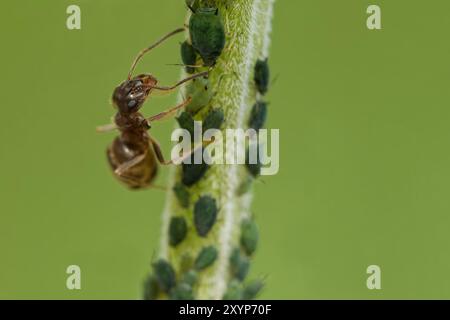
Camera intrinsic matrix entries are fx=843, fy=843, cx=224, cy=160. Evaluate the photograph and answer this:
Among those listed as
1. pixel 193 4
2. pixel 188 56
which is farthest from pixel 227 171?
pixel 193 4

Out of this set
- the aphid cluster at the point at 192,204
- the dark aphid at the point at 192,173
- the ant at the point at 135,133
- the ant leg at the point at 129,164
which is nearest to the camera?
the aphid cluster at the point at 192,204

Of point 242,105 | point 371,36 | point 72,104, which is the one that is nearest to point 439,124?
point 371,36

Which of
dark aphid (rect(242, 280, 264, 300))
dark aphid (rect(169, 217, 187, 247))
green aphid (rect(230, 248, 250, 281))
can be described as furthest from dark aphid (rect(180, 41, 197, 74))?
dark aphid (rect(242, 280, 264, 300))

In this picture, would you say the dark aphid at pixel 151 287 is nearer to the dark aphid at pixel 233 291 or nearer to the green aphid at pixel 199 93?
the dark aphid at pixel 233 291

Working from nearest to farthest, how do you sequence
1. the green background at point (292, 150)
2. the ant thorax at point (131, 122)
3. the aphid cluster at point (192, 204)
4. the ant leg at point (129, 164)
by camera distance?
the aphid cluster at point (192, 204)
the ant thorax at point (131, 122)
the ant leg at point (129, 164)
the green background at point (292, 150)

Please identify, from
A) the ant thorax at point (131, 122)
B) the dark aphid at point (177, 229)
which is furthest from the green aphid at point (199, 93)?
the ant thorax at point (131, 122)

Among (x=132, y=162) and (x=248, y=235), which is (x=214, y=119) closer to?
(x=248, y=235)
